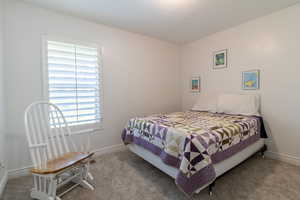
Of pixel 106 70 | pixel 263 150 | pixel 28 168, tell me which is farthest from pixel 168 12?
pixel 28 168

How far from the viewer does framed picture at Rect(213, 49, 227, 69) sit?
2902 millimetres

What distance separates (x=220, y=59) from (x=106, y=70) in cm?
231

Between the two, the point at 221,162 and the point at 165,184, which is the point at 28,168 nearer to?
the point at 165,184

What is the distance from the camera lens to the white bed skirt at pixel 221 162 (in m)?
1.62

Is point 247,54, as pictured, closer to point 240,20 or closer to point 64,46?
point 240,20

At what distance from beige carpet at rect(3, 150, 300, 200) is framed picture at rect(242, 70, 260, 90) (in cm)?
125

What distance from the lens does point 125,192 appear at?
5.35 ft

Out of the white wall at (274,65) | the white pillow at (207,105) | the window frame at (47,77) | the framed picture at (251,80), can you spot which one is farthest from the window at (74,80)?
the framed picture at (251,80)

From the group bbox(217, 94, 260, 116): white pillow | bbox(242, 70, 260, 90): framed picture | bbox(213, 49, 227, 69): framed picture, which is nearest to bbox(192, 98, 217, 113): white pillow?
bbox(217, 94, 260, 116): white pillow

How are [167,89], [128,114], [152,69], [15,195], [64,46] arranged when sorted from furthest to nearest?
[167,89]
[152,69]
[128,114]
[64,46]
[15,195]

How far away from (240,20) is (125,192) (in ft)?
10.5

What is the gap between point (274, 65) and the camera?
231cm

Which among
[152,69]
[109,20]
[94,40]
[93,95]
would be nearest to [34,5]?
[94,40]

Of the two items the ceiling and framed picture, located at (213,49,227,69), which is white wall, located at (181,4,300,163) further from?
the ceiling
